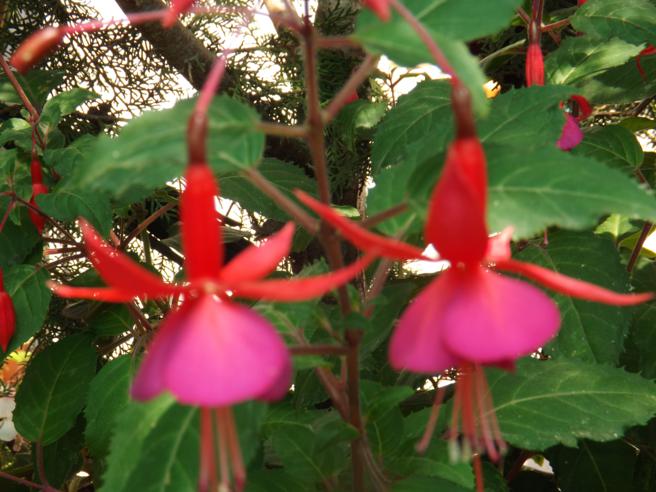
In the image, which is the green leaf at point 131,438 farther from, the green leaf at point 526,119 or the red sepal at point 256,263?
the green leaf at point 526,119

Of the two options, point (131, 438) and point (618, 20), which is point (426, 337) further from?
point (618, 20)

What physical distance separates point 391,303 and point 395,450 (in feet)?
0.54

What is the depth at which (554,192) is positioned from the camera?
0.39 meters

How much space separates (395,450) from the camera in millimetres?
618

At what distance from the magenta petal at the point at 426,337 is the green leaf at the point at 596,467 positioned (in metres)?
0.62

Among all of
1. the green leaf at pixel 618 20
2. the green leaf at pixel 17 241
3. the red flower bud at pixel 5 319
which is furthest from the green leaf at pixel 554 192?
the green leaf at pixel 17 241

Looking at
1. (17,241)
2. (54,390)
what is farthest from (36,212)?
(54,390)

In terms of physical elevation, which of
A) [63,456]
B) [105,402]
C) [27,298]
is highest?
[27,298]

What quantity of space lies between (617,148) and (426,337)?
674mm

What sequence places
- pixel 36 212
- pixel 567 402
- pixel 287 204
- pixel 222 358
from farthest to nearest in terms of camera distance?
pixel 36 212 → pixel 567 402 → pixel 287 204 → pixel 222 358

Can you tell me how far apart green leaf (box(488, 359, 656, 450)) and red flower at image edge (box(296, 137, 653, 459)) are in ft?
1.08

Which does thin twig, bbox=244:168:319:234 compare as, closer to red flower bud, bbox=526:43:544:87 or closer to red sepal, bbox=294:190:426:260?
red sepal, bbox=294:190:426:260

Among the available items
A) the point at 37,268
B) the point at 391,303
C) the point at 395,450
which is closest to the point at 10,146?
the point at 37,268

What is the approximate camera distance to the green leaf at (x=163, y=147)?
0.35m
